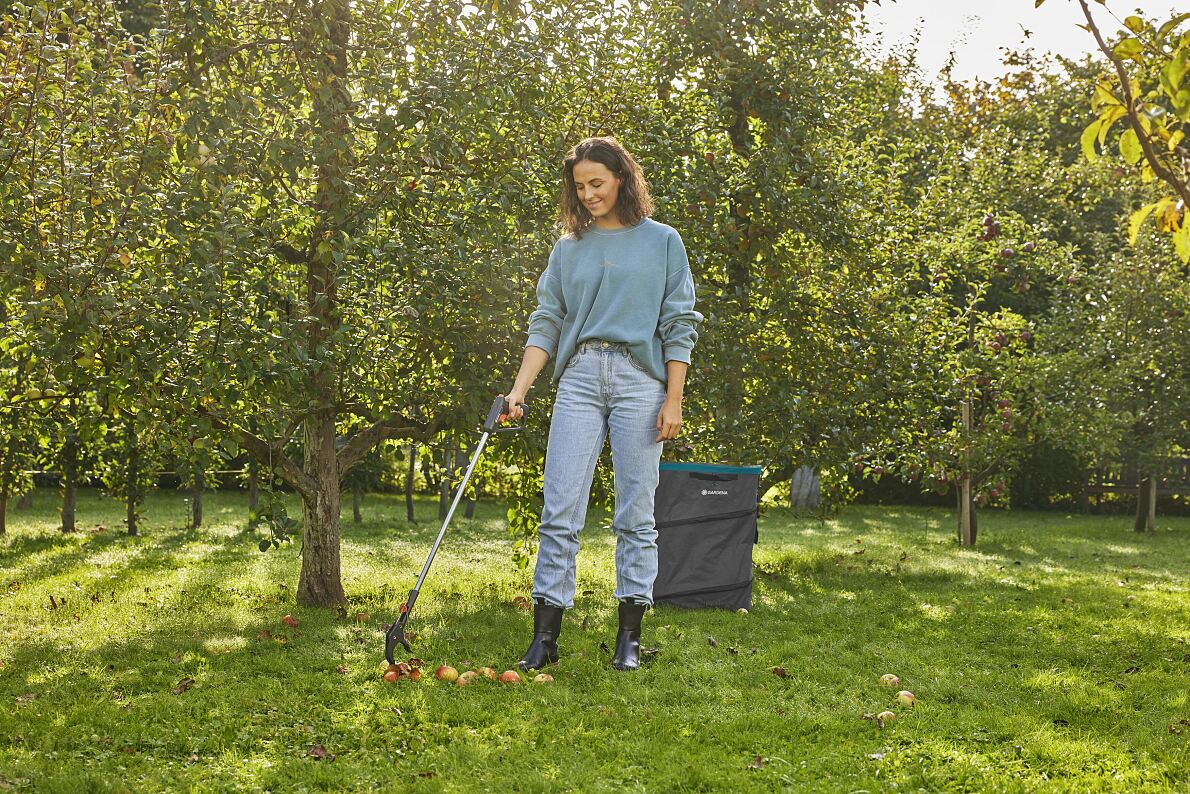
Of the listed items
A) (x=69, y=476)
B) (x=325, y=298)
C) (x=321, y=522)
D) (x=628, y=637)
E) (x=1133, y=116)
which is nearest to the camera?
(x=1133, y=116)

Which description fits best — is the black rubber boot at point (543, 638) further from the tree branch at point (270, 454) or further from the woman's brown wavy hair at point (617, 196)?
the tree branch at point (270, 454)

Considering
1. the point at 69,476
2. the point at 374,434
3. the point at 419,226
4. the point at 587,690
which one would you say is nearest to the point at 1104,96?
the point at 587,690

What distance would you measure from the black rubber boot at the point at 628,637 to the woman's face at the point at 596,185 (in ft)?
4.60

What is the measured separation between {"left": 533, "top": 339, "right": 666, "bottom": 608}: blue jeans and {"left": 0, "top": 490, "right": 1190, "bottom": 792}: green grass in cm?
36

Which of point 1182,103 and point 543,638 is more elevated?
point 1182,103

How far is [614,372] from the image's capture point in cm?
383

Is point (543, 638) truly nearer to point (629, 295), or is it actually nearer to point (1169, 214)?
point (629, 295)

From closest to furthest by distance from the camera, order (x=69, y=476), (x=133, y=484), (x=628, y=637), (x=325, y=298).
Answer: (x=628, y=637)
(x=325, y=298)
(x=133, y=484)
(x=69, y=476)

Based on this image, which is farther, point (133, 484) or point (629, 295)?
point (133, 484)

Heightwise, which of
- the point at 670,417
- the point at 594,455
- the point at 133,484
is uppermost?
the point at 670,417

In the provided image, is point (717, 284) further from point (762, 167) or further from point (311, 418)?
point (311, 418)

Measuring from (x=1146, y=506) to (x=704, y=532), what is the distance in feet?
33.3

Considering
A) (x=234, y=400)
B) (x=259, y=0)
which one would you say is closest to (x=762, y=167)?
(x=259, y=0)

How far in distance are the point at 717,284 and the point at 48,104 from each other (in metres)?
4.18
